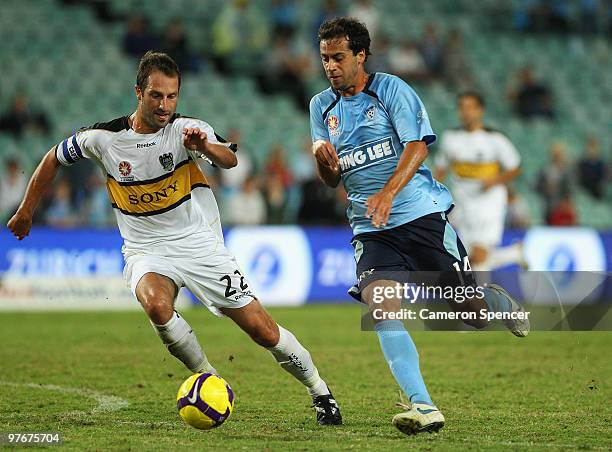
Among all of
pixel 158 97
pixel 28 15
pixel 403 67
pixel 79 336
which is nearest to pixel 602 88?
pixel 403 67

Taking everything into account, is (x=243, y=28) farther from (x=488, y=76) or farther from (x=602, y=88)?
(x=602, y=88)

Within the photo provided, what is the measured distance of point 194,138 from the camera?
6.35 metres

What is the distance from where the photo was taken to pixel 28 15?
20922 millimetres

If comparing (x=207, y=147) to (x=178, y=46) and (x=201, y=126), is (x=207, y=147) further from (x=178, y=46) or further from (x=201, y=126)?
(x=178, y=46)

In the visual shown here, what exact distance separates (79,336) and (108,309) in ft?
11.0

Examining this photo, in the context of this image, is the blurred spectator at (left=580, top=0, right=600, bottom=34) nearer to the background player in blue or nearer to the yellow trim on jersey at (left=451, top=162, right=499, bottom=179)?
the yellow trim on jersey at (left=451, top=162, right=499, bottom=179)

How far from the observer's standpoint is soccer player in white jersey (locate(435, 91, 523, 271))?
13.1 meters

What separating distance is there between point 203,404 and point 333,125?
1.93 metres

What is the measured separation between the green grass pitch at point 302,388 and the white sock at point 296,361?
0.76ft

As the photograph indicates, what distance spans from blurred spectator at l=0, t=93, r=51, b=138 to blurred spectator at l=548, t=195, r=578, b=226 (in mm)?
8448

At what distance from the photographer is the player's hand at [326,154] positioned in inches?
258

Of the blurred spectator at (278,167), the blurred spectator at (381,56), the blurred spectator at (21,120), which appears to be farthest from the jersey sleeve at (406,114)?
the blurred spectator at (381,56)

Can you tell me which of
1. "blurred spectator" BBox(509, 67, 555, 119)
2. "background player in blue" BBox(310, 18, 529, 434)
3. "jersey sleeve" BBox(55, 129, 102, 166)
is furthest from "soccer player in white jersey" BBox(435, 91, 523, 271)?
"blurred spectator" BBox(509, 67, 555, 119)

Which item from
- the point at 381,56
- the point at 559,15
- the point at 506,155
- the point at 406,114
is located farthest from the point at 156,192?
the point at 559,15
